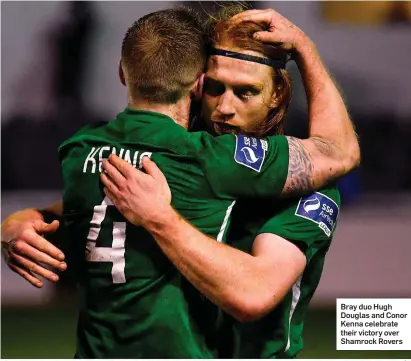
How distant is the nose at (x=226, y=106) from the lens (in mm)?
2963

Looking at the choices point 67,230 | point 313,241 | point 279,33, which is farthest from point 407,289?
point 67,230

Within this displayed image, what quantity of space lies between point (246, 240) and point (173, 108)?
0.59 m

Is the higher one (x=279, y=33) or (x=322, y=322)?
(x=279, y=33)

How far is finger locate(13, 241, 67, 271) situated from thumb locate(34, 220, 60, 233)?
86 millimetres

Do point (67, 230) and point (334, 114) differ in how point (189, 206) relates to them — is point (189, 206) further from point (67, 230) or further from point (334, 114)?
point (334, 114)

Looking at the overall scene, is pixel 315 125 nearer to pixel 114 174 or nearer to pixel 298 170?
pixel 298 170

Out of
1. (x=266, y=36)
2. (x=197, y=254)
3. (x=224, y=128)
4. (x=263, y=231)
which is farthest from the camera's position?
(x=224, y=128)

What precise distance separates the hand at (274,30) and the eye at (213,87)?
0.23m

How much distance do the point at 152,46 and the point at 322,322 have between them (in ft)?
11.8

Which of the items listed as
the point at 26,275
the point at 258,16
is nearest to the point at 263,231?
the point at 258,16

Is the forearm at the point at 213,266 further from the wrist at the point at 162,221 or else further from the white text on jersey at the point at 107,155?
the white text on jersey at the point at 107,155

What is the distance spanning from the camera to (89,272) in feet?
8.99

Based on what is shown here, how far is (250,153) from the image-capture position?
267 cm
